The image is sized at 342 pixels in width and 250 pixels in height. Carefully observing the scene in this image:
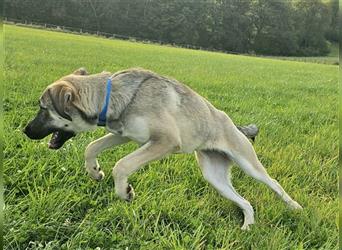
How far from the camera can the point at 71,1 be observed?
279 feet

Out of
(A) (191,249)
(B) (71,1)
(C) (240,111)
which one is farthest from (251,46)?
(A) (191,249)

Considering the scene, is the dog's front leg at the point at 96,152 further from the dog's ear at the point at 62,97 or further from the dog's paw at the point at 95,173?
the dog's ear at the point at 62,97

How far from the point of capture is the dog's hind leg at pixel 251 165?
14.3 ft

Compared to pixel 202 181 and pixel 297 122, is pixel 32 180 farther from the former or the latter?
pixel 297 122

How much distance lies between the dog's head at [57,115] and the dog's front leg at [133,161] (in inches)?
28.5

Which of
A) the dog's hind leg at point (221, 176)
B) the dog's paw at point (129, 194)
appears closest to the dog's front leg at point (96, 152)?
the dog's paw at point (129, 194)

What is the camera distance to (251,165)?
4.54 metres

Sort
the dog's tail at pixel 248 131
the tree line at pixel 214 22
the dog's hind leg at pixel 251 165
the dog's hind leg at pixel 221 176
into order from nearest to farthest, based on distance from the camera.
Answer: the dog's hind leg at pixel 221 176, the dog's hind leg at pixel 251 165, the dog's tail at pixel 248 131, the tree line at pixel 214 22

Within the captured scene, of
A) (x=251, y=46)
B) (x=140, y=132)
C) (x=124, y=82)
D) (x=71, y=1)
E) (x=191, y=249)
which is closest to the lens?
(x=191, y=249)

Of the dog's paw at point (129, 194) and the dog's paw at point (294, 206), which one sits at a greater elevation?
the dog's paw at point (129, 194)

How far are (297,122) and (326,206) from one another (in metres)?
4.03

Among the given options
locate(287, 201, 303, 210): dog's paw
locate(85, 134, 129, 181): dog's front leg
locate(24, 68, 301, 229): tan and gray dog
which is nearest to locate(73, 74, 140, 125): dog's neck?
locate(24, 68, 301, 229): tan and gray dog

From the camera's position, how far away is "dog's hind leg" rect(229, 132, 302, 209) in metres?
4.35

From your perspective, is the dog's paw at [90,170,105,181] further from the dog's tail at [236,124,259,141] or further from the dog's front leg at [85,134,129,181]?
the dog's tail at [236,124,259,141]
